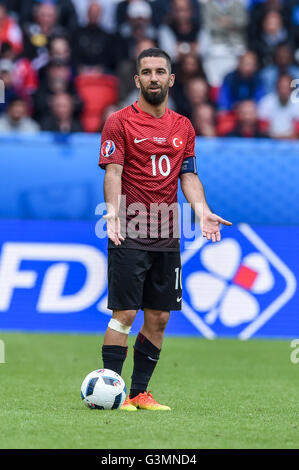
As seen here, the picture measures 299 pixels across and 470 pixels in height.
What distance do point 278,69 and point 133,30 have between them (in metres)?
2.15

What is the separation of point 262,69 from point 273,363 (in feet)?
19.4

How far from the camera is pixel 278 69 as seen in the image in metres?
13.6

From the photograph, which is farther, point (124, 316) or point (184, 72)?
point (184, 72)

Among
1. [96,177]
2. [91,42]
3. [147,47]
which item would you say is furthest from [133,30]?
[96,177]

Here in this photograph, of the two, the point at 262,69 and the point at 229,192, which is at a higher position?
the point at 262,69

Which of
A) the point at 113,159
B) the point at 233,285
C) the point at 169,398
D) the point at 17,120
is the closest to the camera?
the point at 113,159

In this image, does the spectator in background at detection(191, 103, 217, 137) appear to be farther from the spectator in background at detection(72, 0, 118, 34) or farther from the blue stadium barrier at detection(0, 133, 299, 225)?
the spectator in background at detection(72, 0, 118, 34)

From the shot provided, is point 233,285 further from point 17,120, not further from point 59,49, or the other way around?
point 59,49

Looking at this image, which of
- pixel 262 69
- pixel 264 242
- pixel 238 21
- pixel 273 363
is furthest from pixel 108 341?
pixel 238 21

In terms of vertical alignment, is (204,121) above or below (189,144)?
below

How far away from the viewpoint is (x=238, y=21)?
47.6 feet

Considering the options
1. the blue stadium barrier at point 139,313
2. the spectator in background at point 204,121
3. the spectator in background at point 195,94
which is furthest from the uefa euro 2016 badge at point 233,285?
the spectator in background at point 195,94

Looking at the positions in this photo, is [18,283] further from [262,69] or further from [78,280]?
[262,69]

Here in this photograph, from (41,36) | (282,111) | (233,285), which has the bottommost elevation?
(233,285)
